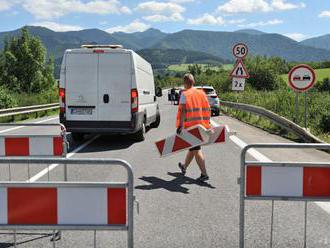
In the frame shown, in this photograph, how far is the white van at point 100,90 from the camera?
38.6 ft

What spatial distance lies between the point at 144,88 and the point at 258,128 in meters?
5.33

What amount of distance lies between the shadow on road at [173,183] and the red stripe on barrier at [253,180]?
2.86m

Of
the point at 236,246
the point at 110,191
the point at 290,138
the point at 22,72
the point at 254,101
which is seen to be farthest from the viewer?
the point at 22,72

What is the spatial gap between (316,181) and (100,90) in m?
8.52

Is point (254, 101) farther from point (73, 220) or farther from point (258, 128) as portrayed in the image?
point (73, 220)

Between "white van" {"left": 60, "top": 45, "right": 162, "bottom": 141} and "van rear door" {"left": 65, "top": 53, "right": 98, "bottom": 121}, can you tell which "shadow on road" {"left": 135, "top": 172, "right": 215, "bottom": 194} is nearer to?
"white van" {"left": 60, "top": 45, "right": 162, "bottom": 141}

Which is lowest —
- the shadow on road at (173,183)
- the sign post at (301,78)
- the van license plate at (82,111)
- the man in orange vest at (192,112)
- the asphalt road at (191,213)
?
the shadow on road at (173,183)

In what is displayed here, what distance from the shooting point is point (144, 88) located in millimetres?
13625

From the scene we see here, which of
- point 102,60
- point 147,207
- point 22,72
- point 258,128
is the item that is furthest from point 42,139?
point 22,72

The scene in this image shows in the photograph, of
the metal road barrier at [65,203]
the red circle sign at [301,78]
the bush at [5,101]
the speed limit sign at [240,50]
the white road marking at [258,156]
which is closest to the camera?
the metal road barrier at [65,203]

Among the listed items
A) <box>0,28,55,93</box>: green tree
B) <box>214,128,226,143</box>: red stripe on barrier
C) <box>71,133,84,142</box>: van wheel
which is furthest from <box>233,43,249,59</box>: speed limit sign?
<box>0,28,55,93</box>: green tree

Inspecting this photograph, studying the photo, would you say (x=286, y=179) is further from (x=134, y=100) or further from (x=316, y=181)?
(x=134, y=100)

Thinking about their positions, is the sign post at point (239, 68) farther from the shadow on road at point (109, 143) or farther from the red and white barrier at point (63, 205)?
the red and white barrier at point (63, 205)

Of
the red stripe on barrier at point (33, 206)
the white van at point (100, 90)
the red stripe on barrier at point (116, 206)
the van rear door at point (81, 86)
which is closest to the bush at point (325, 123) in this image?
the white van at point (100, 90)
